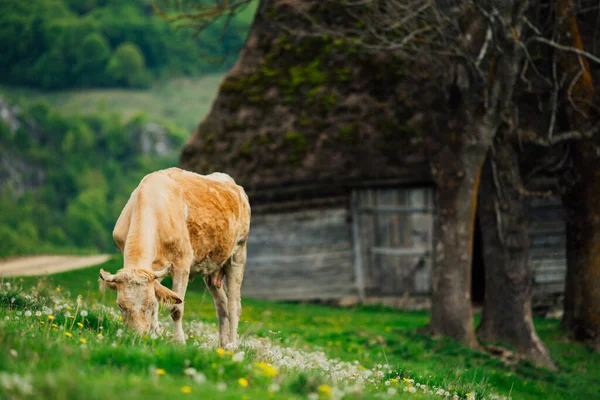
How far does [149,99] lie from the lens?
95.1 meters

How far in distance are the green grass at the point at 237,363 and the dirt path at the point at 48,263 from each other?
7.57 m

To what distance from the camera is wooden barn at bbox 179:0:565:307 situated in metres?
19.7

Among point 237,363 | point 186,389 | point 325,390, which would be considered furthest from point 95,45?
point 186,389

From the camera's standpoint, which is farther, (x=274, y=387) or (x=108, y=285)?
(x=108, y=285)

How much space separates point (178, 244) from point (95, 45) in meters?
89.9

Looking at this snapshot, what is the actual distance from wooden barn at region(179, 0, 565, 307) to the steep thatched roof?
29mm

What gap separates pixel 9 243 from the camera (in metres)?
63.9

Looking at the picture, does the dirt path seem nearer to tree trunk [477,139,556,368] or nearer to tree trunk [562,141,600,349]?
tree trunk [477,139,556,368]

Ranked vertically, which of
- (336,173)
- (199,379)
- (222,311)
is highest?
(336,173)

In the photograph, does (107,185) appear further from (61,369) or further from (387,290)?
(61,369)

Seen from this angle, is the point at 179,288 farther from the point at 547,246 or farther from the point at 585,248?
the point at 547,246

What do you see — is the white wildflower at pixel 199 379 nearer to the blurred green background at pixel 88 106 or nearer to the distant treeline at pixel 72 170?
the blurred green background at pixel 88 106

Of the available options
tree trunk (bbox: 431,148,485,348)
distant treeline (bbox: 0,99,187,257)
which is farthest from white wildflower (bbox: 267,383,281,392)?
distant treeline (bbox: 0,99,187,257)

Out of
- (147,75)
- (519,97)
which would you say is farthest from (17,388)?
(147,75)
